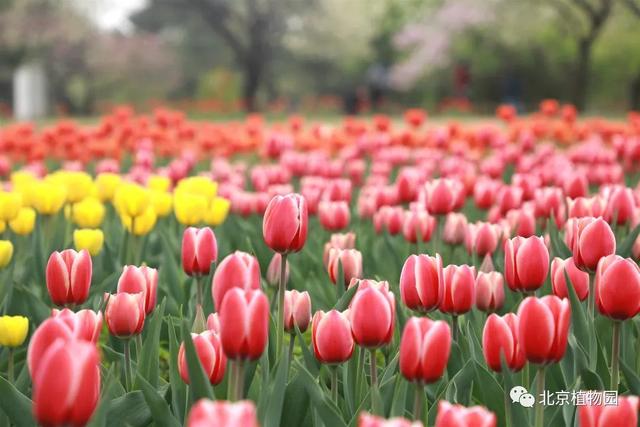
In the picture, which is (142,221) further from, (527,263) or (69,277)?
(527,263)

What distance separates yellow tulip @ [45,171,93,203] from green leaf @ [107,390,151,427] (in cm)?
236

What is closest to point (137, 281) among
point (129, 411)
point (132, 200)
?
point (129, 411)

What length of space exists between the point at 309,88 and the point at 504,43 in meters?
14.1

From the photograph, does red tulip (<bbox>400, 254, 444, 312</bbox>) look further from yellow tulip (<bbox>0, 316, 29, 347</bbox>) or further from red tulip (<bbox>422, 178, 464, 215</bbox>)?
red tulip (<bbox>422, 178, 464, 215</bbox>)

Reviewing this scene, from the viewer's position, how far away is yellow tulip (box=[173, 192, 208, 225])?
3430mm

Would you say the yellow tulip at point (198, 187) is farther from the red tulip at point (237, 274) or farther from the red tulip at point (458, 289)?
the red tulip at point (237, 274)

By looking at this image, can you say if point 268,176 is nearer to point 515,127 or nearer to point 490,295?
point 490,295

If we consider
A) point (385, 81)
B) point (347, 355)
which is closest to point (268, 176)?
point (347, 355)

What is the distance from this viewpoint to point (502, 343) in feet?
6.00

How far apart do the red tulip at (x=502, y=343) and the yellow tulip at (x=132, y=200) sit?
73.2 inches

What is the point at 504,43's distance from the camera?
3422 centimetres

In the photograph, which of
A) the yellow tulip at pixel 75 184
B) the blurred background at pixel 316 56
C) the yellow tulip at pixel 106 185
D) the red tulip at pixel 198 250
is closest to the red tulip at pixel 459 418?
the red tulip at pixel 198 250

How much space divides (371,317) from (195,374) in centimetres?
37

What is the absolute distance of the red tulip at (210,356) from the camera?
179 centimetres
